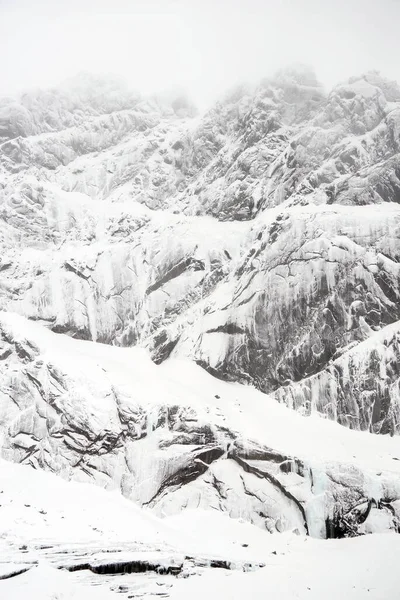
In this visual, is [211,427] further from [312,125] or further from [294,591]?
[312,125]

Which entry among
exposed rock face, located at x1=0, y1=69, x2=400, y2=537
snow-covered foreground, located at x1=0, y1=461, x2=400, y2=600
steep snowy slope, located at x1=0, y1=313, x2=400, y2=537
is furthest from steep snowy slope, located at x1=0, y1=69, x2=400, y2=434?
snow-covered foreground, located at x1=0, y1=461, x2=400, y2=600

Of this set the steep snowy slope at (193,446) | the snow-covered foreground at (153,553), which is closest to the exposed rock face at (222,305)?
the steep snowy slope at (193,446)

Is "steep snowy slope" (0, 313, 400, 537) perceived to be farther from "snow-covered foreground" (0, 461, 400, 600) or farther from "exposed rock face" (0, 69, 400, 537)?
"snow-covered foreground" (0, 461, 400, 600)

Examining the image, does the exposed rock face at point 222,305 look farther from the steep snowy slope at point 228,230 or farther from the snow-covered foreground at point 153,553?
the snow-covered foreground at point 153,553

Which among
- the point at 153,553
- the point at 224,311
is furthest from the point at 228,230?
the point at 153,553

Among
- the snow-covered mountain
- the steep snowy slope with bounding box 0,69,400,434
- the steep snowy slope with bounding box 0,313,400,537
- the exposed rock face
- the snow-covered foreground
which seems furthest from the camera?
the steep snowy slope with bounding box 0,69,400,434

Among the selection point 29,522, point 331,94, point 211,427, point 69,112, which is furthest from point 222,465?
point 69,112
